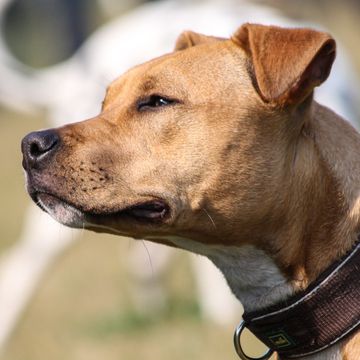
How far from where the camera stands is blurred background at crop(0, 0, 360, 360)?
25.5ft

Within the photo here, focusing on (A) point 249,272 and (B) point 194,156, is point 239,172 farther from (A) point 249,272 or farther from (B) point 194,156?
(A) point 249,272

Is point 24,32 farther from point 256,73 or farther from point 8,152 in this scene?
point 256,73

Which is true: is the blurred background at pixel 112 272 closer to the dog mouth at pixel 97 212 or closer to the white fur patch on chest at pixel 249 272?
the white fur patch on chest at pixel 249 272

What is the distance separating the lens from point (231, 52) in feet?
14.3

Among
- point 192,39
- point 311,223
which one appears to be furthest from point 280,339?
point 192,39

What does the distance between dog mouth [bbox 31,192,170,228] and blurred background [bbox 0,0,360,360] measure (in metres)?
2.90

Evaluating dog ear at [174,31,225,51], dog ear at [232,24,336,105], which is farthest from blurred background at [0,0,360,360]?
dog ear at [232,24,336,105]

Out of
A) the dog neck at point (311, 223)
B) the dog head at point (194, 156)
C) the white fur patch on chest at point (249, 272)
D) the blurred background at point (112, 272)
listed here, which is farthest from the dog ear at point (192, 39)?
the blurred background at point (112, 272)

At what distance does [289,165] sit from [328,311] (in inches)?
23.5

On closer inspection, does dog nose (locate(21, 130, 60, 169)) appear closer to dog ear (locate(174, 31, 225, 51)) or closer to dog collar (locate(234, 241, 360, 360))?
dog collar (locate(234, 241, 360, 360))

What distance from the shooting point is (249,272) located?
13.7ft

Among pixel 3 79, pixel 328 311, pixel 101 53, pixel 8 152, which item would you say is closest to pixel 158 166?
pixel 328 311

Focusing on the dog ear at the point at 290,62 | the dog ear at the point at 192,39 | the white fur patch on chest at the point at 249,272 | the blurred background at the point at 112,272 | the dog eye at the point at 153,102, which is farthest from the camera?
the blurred background at the point at 112,272

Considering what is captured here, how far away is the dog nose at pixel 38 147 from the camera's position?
4.00m
